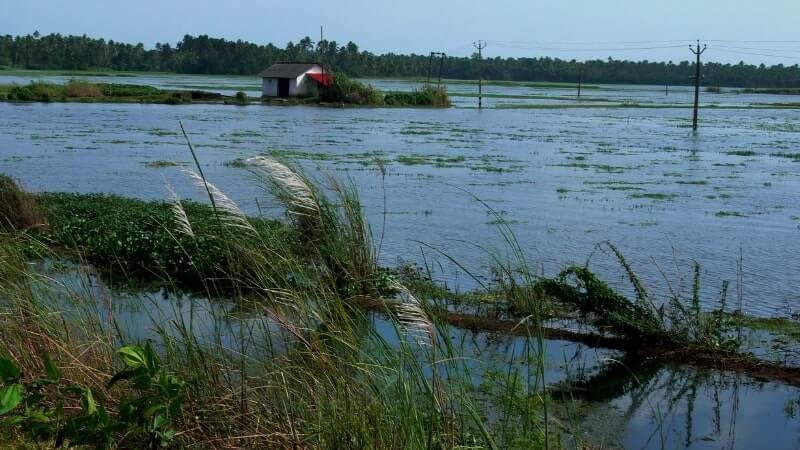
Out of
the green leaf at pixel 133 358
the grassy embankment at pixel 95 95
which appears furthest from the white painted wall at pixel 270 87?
the green leaf at pixel 133 358

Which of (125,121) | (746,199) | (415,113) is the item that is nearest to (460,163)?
(746,199)

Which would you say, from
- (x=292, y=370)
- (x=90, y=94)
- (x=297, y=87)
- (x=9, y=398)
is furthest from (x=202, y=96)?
(x=9, y=398)

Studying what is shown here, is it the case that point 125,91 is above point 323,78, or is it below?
below

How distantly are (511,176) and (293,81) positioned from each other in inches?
2054

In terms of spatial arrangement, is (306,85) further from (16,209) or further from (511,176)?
(16,209)

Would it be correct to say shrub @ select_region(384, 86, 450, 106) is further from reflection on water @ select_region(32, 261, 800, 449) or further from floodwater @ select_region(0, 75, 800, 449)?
reflection on water @ select_region(32, 261, 800, 449)

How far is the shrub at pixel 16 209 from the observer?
13.7 meters

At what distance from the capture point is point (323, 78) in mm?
77875

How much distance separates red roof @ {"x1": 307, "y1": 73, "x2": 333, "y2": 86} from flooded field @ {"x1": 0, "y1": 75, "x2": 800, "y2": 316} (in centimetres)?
1947

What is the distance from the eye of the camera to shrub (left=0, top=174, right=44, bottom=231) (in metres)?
13.7

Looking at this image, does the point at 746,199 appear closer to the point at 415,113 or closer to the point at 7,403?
the point at 7,403

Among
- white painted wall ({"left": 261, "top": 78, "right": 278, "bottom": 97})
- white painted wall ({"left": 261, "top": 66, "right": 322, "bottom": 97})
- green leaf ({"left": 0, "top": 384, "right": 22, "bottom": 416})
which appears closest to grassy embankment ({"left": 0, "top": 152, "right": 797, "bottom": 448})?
green leaf ({"left": 0, "top": 384, "right": 22, "bottom": 416})

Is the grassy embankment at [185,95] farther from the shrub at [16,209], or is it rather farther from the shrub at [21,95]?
the shrub at [16,209]

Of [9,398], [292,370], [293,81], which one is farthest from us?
[293,81]
